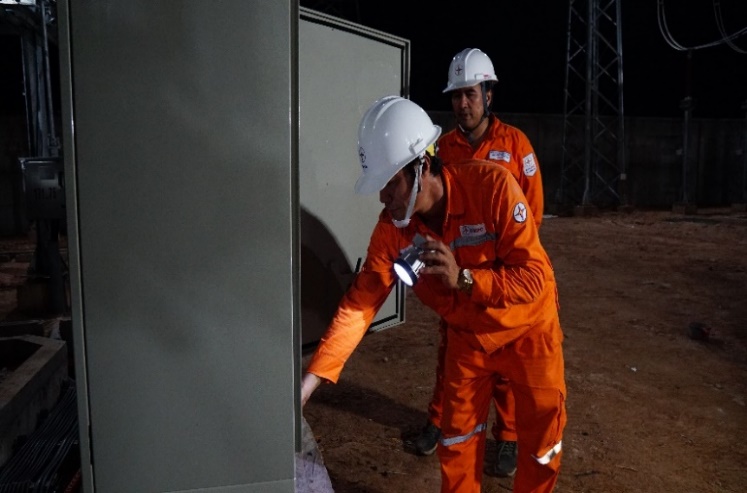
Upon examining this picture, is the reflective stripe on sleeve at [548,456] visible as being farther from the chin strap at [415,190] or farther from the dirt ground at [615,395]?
the chin strap at [415,190]

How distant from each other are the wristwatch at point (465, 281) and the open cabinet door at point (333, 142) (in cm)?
172

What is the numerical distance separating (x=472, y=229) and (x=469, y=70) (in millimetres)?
1916

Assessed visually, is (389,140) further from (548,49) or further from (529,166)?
(548,49)

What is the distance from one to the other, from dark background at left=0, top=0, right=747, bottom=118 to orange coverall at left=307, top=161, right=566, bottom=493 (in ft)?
60.1

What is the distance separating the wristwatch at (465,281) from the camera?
6.08ft

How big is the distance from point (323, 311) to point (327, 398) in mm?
619

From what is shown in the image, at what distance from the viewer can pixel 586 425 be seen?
3529mm

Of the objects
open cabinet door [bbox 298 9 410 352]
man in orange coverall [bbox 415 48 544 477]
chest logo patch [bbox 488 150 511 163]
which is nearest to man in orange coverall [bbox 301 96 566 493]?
man in orange coverall [bbox 415 48 544 477]

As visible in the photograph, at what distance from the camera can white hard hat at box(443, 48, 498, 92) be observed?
3644 millimetres

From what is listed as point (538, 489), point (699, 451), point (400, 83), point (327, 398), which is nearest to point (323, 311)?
point (327, 398)

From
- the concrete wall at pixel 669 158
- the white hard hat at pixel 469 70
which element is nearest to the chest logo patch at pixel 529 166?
the white hard hat at pixel 469 70

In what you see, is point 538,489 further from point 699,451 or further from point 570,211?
point 570,211

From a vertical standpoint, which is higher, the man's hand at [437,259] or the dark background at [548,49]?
the dark background at [548,49]

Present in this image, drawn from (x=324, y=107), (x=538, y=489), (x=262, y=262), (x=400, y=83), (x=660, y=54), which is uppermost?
(x=660, y=54)
